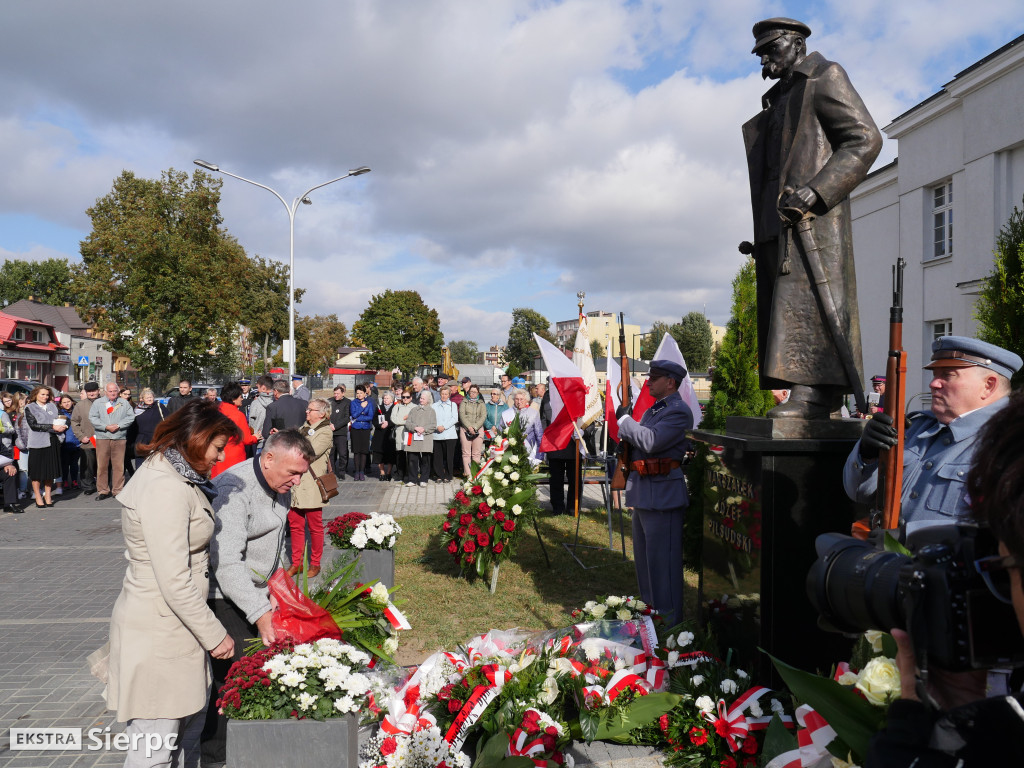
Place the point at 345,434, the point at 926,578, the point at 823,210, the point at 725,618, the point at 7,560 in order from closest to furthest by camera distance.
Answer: the point at 926,578
the point at 823,210
the point at 725,618
the point at 7,560
the point at 345,434

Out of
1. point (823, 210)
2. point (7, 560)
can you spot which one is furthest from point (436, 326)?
point (823, 210)

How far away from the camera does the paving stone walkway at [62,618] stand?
12.9ft

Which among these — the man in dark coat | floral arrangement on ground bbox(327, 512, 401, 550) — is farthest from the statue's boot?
the man in dark coat

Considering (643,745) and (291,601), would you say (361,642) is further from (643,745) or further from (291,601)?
(643,745)

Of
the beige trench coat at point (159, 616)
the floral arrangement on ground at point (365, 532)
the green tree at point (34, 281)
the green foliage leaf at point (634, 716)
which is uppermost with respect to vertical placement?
the green tree at point (34, 281)

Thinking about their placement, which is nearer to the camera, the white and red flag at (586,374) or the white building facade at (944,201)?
the white and red flag at (586,374)

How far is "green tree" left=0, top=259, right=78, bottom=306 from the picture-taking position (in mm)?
75875

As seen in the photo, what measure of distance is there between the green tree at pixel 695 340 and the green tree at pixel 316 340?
2931cm

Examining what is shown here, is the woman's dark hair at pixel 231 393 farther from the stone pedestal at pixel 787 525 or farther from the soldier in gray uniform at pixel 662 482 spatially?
the stone pedestal at pixel 787 525

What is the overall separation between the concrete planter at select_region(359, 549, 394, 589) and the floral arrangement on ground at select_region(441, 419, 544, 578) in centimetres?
A: 116

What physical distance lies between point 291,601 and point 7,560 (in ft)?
22.0

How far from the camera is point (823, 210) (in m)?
3.91

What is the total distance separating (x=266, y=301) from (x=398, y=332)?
25.4 m

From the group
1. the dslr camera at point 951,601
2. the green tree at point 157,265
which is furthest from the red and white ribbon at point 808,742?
the green tree at point 157,265
